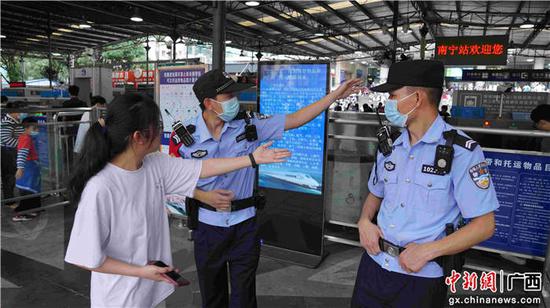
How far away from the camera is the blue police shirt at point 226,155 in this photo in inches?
83.4

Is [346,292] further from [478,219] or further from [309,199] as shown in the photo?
[478,219]

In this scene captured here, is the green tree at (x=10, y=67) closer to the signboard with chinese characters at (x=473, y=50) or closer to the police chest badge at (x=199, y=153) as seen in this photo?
the signboard with chinese characters at (x=473, y=50)

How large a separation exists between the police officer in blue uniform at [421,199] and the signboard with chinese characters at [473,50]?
28.9 ft

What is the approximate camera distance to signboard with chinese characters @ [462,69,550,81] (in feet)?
30.8

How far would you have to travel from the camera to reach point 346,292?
3139 millimetres

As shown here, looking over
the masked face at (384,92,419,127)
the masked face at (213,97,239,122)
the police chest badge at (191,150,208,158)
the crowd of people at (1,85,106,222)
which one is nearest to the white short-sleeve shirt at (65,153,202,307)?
the police chest badge at (191,150,208,158)

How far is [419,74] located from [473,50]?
29.7 feet

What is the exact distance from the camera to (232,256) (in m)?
2.13

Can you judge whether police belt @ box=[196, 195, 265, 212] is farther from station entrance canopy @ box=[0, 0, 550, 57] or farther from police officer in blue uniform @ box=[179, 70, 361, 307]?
station entrance canopy @ box=[0, 0, 550, 57]

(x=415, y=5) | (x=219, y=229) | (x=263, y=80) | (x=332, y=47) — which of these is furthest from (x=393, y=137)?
(x=332, y=47)

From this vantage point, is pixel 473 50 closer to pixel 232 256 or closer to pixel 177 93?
pixel 177 93

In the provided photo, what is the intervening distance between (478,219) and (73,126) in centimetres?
567

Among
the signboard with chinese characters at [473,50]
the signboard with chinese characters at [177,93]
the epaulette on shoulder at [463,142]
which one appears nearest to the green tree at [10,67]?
the signboard with chinese characters at [177,93]

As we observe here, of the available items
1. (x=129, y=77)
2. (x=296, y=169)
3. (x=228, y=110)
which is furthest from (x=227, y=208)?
(x=129, y=77)
